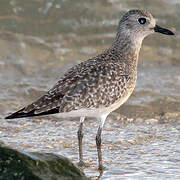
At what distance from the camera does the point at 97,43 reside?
13.6m

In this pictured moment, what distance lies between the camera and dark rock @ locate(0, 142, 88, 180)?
5.47m

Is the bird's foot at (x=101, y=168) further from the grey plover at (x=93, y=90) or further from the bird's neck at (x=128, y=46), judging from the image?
the bird's neck at (x=128, y=46)

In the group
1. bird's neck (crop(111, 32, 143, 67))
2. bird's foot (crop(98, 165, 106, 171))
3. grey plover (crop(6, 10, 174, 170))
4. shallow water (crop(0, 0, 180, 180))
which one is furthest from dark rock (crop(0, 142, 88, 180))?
bird's neck (crop(111, 32, 143, 67))

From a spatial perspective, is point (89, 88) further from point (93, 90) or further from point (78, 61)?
point (78, 61)

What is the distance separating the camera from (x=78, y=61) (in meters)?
12.8

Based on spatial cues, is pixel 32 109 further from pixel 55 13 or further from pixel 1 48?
pixel 55 13

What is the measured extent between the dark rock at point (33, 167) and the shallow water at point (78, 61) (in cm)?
142

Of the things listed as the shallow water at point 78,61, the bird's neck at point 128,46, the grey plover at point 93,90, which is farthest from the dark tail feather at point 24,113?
the bird's neck at point 128,46

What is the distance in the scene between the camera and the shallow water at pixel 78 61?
7996 millimetres

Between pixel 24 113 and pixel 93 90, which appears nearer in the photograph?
pixel 24 113

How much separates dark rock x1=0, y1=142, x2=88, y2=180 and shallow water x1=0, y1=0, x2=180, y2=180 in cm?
142

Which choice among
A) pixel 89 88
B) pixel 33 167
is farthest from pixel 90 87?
pixel 33 167

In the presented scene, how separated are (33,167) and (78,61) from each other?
7.39 metres

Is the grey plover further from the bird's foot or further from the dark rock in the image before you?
the dark rock
